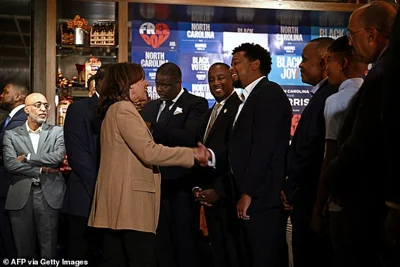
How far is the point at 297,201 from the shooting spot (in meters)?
3.47

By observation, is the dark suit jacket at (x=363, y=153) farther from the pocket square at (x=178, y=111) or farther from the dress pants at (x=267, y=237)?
the pocket square at (x=178, y=111)

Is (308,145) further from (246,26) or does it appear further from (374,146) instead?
(246,26)

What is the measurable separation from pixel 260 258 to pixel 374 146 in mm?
1926

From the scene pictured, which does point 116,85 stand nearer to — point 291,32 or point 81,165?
point 81,165

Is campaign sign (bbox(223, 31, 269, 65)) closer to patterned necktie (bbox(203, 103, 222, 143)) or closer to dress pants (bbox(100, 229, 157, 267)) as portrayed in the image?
patterned necktie (bbox(203, 103, 222, 143))

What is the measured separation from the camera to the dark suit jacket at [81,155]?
4586 mm

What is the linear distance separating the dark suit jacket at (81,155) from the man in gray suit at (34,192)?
0.38 meters

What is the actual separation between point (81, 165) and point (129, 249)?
111 cm

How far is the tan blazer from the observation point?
3639mm

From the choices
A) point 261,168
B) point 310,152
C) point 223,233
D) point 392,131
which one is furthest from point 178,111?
point 392,131

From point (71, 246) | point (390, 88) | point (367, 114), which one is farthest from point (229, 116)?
point (390, 88)

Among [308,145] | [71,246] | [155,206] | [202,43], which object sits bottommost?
[71,246]

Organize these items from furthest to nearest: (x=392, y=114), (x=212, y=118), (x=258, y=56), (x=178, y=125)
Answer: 1. (x=178, y=125)
2. (x=212, y=118)
3. (x=258, y=56)
4. (x=392, y=114)

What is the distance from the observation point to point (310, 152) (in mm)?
3340
